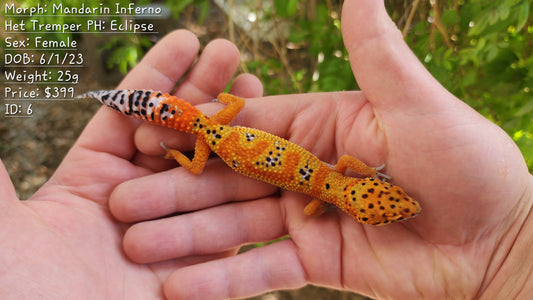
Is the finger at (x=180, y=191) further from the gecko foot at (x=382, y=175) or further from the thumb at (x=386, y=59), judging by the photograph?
the thumb at (x=386, y=59)

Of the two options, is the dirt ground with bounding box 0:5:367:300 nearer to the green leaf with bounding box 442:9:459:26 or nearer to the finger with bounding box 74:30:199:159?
the finger with bounding box 74:30:199:159

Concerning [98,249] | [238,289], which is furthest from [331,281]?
[98,249]

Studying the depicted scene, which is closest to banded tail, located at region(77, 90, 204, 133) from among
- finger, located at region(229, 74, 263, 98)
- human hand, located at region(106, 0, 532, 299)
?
human hand, located at region(106, 0, 532, 299)

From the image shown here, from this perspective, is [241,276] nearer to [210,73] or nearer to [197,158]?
[197,158]

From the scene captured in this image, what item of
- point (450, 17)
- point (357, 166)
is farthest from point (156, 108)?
point (450, 17)

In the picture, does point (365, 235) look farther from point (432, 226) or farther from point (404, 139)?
point (404, 139)

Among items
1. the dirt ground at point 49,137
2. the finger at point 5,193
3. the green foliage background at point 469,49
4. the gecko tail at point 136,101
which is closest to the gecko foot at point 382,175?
the green foliage background at point 469,49

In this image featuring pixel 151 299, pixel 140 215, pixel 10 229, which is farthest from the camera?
pixel 140 215
